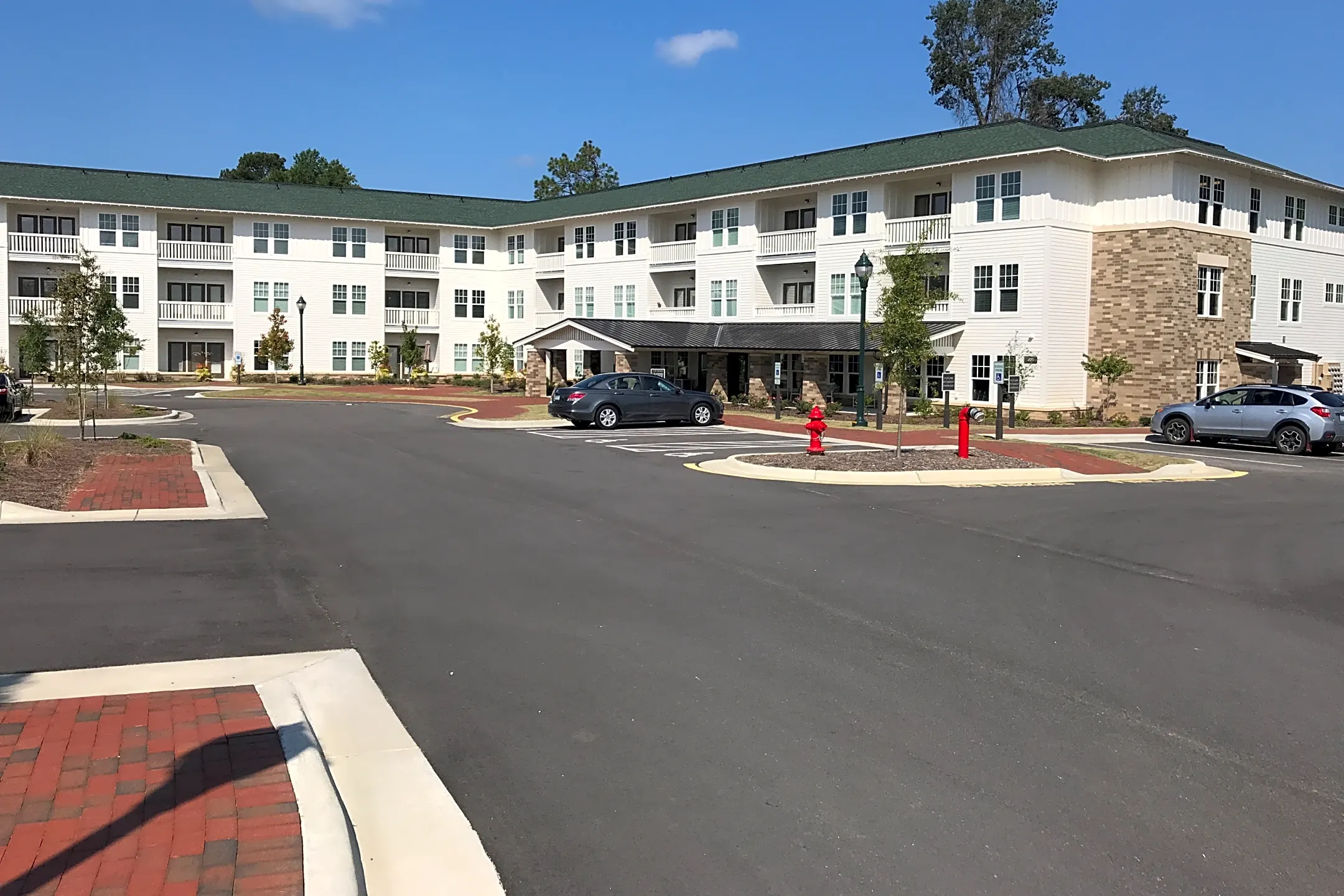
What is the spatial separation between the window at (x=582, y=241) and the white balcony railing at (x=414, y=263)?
10324 millimetres

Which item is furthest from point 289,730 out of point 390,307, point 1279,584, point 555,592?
point 390,307

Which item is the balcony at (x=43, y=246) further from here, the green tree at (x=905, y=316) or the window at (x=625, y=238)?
the green tree at (x=905, y=316)

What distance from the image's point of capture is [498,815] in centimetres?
506

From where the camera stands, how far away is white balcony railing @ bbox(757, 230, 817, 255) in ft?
146

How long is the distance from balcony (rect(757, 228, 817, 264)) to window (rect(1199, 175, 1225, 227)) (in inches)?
540

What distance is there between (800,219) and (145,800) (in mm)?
43883

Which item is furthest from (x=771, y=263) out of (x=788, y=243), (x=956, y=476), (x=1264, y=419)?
(x=956, y=476)

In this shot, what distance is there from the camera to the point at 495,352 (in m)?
55.6

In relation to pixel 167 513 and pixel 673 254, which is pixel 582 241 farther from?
pixel 167 513

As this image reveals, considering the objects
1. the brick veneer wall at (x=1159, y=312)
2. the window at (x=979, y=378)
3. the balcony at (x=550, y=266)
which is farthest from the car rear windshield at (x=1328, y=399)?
the balcony at (x=550, y=266)

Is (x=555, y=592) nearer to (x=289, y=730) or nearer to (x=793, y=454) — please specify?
(x=289, y=730)

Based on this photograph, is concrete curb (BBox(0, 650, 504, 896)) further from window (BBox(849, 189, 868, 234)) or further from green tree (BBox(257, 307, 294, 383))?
green tree (BBox(257, 307, 294, 383))

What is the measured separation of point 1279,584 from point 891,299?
17.0 meters

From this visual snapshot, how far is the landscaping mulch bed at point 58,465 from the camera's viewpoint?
13930 mm
